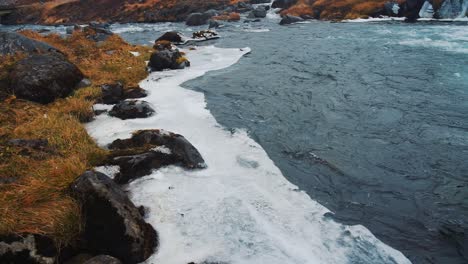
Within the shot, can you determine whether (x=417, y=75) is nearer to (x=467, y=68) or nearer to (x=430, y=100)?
(x=467, y=68)

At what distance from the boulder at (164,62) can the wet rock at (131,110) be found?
7345mm

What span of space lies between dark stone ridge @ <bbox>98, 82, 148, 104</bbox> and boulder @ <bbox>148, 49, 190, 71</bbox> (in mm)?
4913

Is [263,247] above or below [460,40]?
below

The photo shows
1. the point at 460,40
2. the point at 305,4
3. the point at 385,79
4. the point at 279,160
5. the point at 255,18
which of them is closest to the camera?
the point at 279,160

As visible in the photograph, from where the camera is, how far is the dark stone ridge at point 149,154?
8.02 m

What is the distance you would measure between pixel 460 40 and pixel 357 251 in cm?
2181

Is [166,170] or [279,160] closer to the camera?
[166,170]

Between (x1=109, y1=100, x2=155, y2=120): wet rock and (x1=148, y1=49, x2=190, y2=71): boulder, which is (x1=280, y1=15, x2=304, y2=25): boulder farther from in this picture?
(x1=109, y1=100, x2=155, y2=120): wet rock

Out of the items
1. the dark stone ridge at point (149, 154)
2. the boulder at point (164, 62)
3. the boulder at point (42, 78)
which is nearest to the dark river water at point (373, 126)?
the dark stone ridge at point (149, 154)

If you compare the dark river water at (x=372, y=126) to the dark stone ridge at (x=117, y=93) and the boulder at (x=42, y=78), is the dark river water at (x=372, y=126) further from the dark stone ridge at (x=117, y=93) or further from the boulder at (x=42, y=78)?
the boulder at (x=42, y=78)

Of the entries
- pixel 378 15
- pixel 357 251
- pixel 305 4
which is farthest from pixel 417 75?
Result: pixel 305 4

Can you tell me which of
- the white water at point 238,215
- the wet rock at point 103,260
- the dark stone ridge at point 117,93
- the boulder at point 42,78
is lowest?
the white water at point 238,215

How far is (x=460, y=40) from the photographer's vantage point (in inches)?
891

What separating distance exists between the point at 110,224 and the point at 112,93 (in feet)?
29.1
